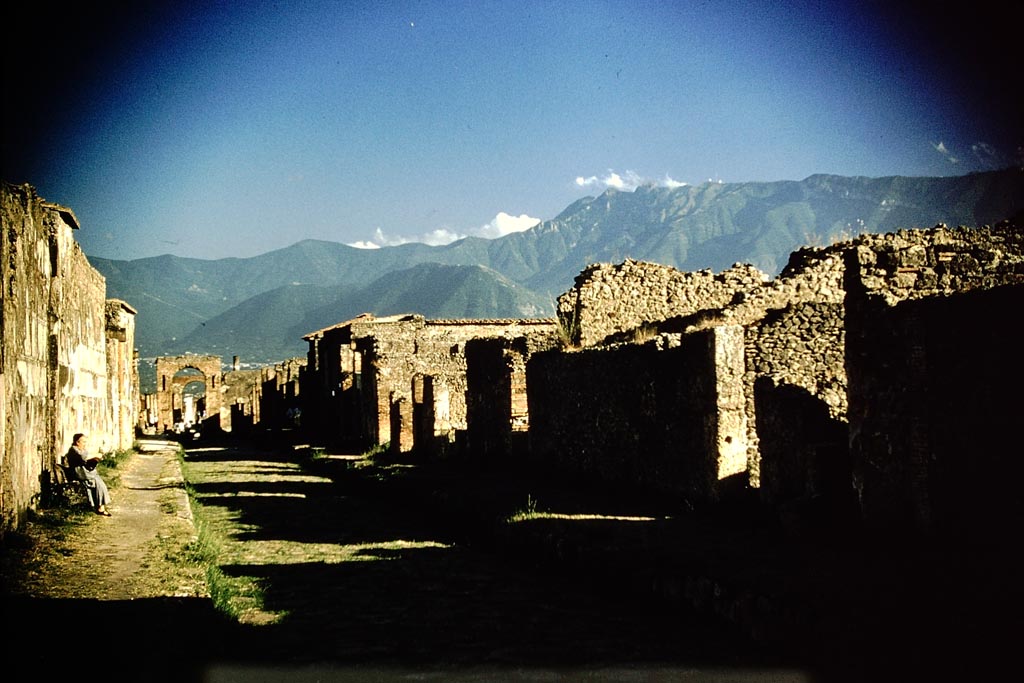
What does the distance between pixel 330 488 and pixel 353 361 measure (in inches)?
525

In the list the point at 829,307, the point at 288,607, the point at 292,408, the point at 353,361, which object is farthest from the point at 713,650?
the point at 292,408

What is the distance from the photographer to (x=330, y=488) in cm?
1739

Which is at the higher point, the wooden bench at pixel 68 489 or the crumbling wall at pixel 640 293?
the crumbling wall at pixel 640 293

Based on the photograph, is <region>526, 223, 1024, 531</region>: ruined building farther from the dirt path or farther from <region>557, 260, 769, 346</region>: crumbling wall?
the dirt path

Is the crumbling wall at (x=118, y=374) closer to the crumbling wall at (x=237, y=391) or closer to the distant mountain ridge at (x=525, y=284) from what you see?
the crumbling wall at (x=237, y=391)

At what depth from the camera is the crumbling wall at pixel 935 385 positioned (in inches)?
266

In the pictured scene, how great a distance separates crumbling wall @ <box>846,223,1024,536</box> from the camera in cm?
676

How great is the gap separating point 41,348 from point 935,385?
33.5 feet

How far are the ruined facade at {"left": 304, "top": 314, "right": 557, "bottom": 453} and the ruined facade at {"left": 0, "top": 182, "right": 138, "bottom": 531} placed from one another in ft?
20.9

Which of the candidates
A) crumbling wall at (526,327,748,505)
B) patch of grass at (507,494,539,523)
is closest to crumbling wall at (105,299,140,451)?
crumbling wall at (526,327,748,505)

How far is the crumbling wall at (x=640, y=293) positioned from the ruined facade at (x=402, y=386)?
1.23 m

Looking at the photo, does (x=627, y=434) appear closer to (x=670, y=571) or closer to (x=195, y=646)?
(x=670, y=571)

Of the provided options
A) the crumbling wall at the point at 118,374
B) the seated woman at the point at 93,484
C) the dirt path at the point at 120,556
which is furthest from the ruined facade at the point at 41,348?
the crumbling wall at the point at 118,374

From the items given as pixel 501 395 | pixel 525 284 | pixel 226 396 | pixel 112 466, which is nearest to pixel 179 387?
pixel 226 396
